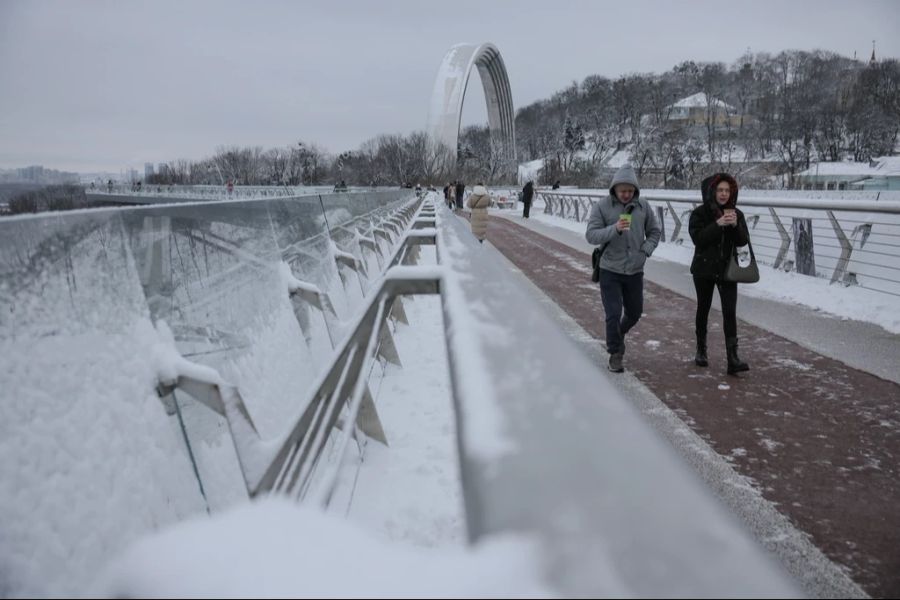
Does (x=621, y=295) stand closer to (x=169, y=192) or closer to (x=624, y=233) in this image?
(x=624, y=233)

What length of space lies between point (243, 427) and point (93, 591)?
2.29 feet

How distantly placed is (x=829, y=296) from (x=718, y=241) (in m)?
3.85

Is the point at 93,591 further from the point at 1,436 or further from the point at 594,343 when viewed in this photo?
the point at 594,343

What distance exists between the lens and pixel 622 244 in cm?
537

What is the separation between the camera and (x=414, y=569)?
0.72 meters

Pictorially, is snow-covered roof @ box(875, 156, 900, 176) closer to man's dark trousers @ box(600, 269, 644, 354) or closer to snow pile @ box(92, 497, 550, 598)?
man's dark trousers @ box(600, 269, 644, 354)

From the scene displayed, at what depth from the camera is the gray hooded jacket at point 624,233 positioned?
5.34 metres

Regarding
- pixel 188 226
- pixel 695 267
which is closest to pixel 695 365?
pixel 695 267

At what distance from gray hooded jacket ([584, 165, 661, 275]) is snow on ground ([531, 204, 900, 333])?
3260 millimetres

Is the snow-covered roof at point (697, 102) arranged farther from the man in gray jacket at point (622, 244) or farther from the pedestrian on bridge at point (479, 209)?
the man in gray jacket at point (622, 244)

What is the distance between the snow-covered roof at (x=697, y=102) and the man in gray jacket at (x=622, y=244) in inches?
4987

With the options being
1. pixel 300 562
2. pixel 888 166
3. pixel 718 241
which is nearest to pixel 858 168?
pixel 888 166

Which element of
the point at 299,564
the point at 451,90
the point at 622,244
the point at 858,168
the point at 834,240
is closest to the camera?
the point at 299,564

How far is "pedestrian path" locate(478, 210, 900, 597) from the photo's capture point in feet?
9.05
